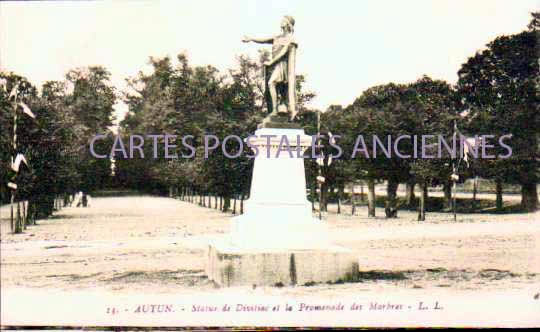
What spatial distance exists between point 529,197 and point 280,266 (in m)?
27.2

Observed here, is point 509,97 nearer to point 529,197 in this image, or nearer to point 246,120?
point 529,197

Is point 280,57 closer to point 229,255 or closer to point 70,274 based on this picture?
point 229,255

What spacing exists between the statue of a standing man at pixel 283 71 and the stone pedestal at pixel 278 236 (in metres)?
0.68

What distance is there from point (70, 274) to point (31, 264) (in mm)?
2248

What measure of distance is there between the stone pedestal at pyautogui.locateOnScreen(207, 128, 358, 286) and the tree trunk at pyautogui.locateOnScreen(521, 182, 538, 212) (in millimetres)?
20803

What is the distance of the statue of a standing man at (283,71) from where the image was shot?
12.2 metres

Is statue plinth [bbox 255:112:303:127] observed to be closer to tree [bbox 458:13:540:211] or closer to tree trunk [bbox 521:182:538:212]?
tree [bbox 458:13:540:211]

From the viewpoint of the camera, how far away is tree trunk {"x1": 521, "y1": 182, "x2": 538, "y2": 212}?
2950 cm

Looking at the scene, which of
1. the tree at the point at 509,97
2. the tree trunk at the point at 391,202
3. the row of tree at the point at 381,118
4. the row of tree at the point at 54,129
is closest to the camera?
the tree at the point at 509,97

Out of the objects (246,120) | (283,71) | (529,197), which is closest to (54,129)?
(246,120)

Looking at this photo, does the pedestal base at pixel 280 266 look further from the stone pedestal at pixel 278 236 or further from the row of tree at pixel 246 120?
the row of tree at pixel 246 120

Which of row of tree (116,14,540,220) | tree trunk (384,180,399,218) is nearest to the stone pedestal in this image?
row of tree (116,14,540,220)

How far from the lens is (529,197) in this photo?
110 feet

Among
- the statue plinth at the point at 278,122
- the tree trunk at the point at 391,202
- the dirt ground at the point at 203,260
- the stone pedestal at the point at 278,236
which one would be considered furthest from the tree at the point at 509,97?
the tree trunk at the point at 391,202
